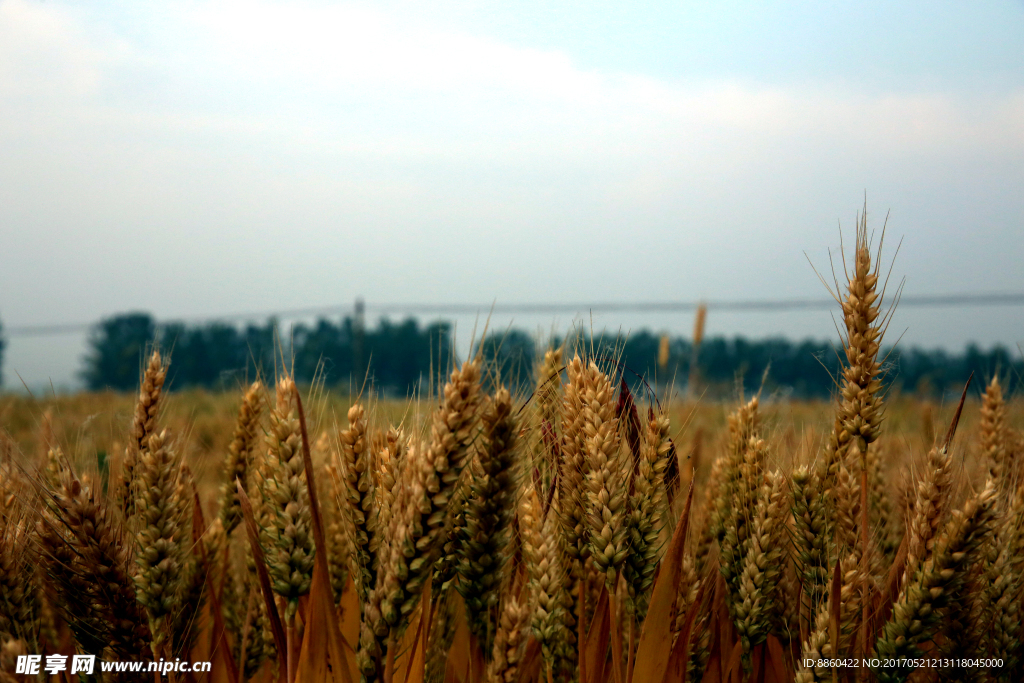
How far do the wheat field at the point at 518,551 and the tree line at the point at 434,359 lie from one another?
8cm

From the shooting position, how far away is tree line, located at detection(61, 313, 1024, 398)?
1442mm

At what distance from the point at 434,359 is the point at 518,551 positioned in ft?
1.89

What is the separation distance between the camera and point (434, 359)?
1.40 m

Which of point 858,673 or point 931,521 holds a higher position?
point 931,521

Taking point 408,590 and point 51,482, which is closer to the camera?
point 408,590

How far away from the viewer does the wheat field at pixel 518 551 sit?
115 centimetres

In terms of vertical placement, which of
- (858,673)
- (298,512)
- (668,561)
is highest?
(298,512)

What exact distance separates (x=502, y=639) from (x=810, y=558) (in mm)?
821

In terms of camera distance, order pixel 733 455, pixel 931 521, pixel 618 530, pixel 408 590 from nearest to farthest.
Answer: pixel 408 590 < pixel 618 530 < pixel 931 521 < pixel 733 455

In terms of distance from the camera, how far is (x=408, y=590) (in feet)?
3.38

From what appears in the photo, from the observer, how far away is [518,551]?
5.41 feet

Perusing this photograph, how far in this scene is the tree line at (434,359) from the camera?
1.44 m

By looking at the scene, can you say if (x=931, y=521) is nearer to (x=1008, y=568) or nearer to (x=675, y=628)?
(x=1008, y=568)

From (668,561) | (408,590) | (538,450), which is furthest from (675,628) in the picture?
(408,590)
